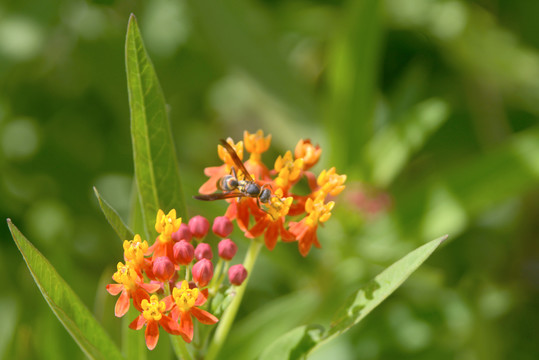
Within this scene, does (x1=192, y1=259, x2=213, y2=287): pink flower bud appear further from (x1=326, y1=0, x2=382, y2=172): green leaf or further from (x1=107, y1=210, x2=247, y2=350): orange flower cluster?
(x1=326, y1=0, x2=382, y2=172): green leaf

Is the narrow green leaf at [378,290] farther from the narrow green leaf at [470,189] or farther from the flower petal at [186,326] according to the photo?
the narrow green leaf at [470,189]

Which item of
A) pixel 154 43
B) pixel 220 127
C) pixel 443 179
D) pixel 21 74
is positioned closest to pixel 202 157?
pixel 220 127

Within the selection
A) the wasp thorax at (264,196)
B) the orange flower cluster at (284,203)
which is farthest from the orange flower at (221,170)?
the wasp thorax at (264,196)

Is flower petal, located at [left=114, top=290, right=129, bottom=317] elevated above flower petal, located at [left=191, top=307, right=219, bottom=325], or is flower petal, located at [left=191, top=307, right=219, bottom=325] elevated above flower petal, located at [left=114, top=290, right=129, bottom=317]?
flower petal, located at [left=114, top=290, right=129, bottom=317]

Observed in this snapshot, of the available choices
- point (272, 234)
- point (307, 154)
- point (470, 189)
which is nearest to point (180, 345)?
point (272, 234)

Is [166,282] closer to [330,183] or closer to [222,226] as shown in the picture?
[222,226]

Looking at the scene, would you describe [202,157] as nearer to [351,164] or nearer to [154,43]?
[154,43]

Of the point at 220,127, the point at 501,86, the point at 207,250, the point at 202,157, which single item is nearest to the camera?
the point at 207,250

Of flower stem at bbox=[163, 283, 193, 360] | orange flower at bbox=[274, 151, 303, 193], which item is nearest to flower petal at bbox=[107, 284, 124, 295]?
flower stem at bbox=[163, 283, 193, 360]
